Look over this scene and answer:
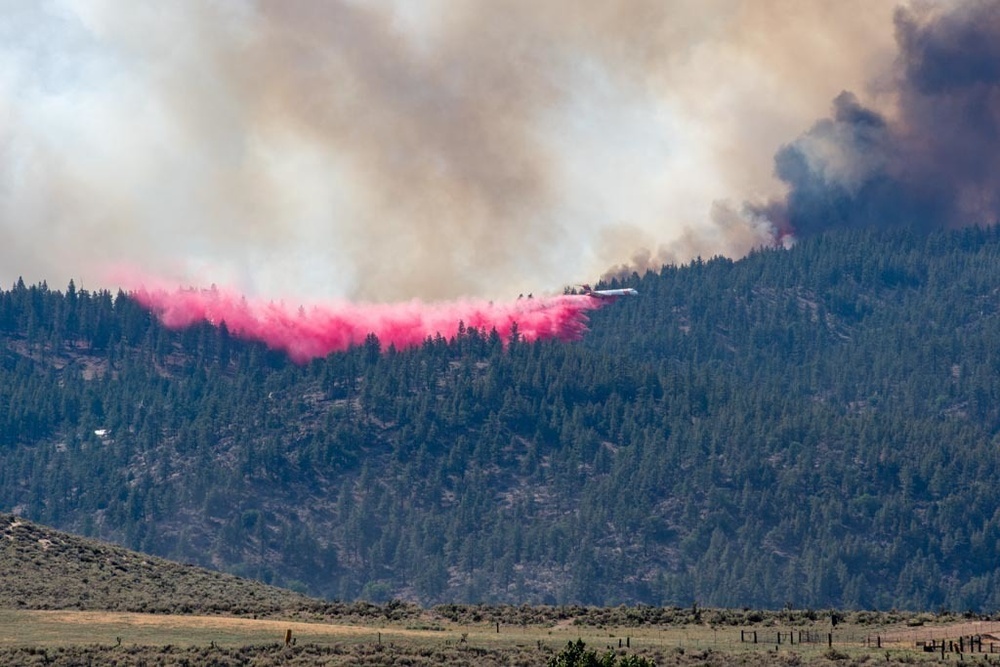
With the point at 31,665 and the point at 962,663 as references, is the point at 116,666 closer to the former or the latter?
the point at 31,665

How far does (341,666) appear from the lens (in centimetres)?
19988

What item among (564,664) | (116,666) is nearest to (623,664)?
(564,664)

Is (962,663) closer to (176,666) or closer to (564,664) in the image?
(564,664)

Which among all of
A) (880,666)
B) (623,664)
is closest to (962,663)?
(880,666)

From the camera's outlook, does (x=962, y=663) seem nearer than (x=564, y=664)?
No

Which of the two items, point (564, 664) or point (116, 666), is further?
point (116, 666)

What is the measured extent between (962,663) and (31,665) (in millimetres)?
72609

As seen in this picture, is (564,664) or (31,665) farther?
(31,665)

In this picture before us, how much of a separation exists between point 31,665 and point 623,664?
52181mm

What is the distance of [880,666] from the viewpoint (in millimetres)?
199875

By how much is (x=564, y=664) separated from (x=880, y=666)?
35.3 metres

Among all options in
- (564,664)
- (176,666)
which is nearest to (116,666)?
(176,666)

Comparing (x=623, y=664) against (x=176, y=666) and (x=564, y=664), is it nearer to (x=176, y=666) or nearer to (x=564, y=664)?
(x=564, y=664)

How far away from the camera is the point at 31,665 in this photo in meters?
200
